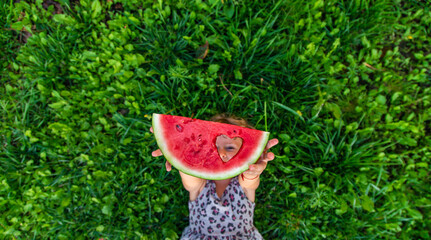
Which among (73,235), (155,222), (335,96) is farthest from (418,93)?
(73,235)

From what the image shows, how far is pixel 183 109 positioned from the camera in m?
2.61

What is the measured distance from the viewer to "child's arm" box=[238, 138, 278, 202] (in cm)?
183

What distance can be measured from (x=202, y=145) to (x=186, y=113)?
0.94m

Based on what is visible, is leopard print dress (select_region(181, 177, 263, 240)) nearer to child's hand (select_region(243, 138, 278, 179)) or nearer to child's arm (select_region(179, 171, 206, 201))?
child's arm (select_region(179, 171, 206, 201))

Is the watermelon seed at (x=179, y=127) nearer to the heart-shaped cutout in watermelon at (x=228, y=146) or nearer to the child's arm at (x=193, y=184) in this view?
the heart-shaped cutout in watermelon at (x=228, y=146)

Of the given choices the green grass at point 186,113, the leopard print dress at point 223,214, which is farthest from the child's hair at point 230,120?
the leopard print dress at point 223,214

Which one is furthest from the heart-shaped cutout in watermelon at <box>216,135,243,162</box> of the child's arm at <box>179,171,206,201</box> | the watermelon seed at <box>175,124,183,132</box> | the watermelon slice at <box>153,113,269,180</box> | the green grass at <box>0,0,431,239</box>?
the green grass at <box>0,0,431,239</box>

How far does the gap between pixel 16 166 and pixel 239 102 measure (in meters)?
2.46

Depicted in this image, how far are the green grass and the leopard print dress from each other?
0.33m

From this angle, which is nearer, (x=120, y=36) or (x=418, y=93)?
(x=120, y=36)

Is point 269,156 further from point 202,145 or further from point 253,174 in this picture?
point 202,145

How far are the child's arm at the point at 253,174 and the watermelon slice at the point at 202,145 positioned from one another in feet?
0.46

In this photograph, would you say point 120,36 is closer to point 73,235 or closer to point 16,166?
point 16,166

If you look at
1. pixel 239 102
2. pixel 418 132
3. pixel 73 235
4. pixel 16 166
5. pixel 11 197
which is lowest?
pixel 73 235
